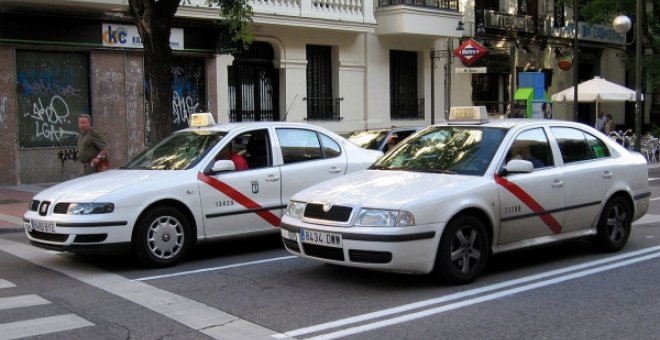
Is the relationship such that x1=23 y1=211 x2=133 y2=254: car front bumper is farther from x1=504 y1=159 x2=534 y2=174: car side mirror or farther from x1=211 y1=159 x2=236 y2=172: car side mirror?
x1=504 y1=159 x2=534 y2=174: car side mirror

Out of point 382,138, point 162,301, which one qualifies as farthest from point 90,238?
point 382,138

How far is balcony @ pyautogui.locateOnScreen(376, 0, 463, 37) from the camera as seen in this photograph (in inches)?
886

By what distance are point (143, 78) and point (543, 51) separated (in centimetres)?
1731

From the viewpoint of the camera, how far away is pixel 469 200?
6.79 meters

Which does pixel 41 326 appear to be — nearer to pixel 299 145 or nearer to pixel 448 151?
pixel 448 151

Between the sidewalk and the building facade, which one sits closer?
the sidewalk

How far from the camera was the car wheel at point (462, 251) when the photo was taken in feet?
21.9

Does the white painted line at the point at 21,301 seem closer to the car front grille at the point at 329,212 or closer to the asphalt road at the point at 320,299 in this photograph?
the asphalt road at the point at 320,299

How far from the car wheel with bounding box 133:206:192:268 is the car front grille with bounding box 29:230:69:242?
0.73 meters

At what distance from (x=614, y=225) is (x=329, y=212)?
12.5 ft

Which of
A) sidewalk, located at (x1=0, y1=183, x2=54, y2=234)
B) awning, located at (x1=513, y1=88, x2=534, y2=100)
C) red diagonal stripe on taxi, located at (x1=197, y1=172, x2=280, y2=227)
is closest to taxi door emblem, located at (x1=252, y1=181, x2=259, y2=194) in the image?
red diagonal stripe on taxi, located at (x1=197, y1=172, x2=280, y2=227)

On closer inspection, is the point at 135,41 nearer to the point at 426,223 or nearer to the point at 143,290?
the point at 143,290

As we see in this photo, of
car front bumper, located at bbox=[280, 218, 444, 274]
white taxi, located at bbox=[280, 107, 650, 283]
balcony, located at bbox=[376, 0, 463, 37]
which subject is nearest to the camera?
car front bumper, located at bbox=[280, 218, 444, 274]

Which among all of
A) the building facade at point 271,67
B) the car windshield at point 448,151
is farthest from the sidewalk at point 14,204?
the car windshield at point 448,151
